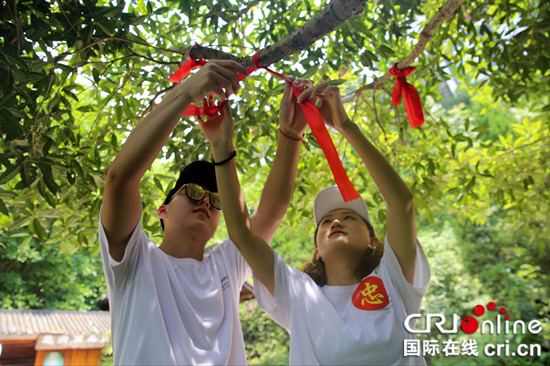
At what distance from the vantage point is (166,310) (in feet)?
3.97

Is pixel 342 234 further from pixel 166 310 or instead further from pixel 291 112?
pixel 166 310

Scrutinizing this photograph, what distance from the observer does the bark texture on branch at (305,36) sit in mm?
1295

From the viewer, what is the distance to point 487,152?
144 inches

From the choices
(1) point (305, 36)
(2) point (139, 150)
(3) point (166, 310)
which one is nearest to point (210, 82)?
(2) point (139, 150)

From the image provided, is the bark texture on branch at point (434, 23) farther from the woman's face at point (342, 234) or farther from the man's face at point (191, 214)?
the man's face at point (191, 214)

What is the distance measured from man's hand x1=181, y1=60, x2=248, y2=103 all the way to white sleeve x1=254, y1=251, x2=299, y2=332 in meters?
0.64

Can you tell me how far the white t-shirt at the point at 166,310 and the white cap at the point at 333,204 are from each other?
0.57 metres

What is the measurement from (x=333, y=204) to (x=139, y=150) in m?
0.94

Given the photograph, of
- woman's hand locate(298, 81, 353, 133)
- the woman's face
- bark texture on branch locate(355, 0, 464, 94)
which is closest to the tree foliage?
bark texture on branch locate(355, 0, 464, 94)

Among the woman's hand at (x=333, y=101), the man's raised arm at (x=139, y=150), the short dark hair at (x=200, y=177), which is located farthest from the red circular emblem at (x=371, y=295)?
the man's raised arm at (x=139, y=150)

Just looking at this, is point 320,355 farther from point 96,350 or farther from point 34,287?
point 34,287

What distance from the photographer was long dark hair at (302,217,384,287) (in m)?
1.53

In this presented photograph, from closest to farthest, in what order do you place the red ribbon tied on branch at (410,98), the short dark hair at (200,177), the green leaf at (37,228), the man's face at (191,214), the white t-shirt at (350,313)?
the white t-shirt at (350,313) → the man's face at (191,214) → the short dark hair at (200,177) → the red ribbon tied on branch at (410,98) → the green leaf at (37,228)

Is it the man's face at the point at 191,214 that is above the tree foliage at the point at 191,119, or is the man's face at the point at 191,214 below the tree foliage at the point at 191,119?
below
